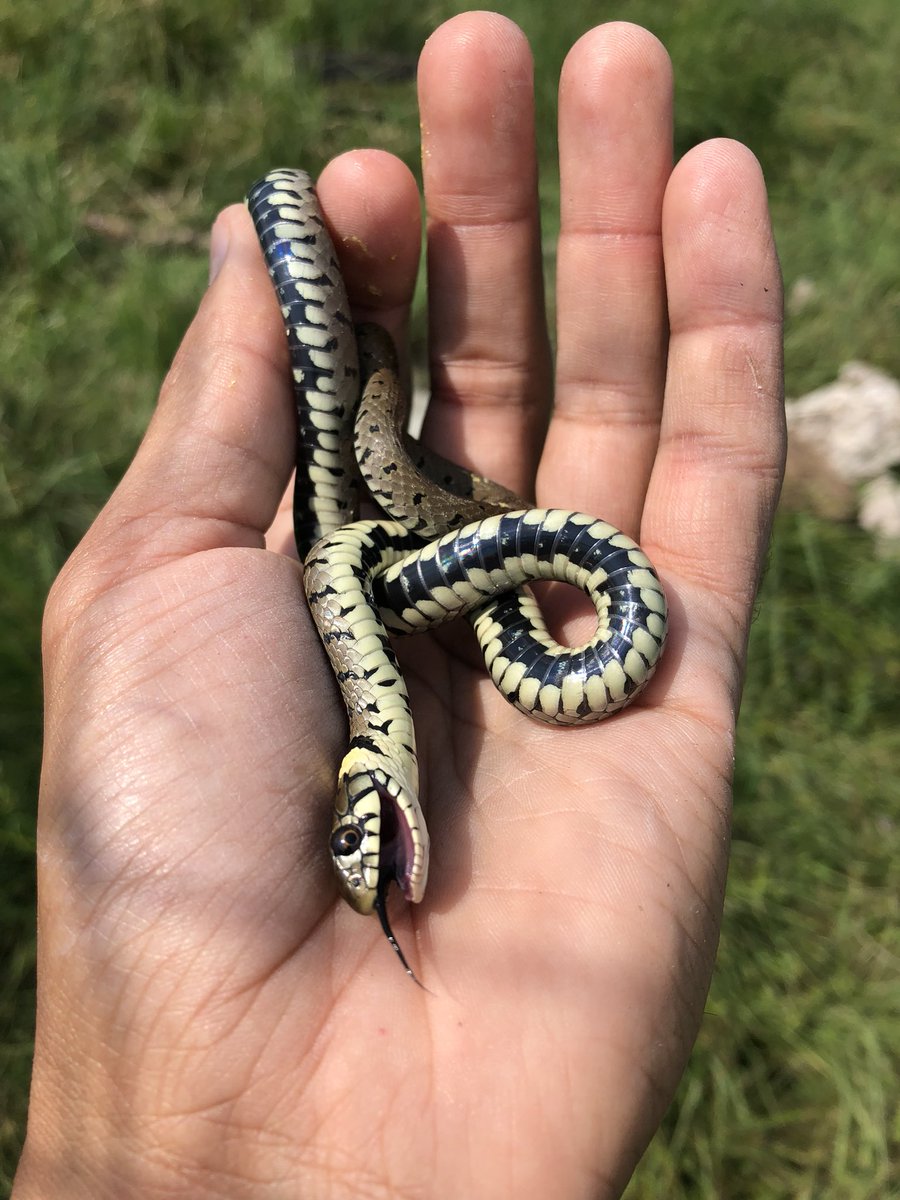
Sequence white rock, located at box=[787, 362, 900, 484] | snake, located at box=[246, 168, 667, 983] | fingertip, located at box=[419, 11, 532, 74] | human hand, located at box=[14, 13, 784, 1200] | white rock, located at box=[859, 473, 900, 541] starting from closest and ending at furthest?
human hand, located at box=[14, 13, 784, 1200] → snake, located at box=[246, 168, 667, 983] → fingertip, located at box=[419, 11, 532, 74] → white rock, located at box=[859, 473, 900, 541] → white rock, located at box=[787, 362, 900, 484]

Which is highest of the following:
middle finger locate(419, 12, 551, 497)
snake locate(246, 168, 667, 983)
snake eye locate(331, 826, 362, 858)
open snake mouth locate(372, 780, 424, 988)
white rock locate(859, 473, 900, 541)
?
middle finger locate(419, 12, 551, 497)

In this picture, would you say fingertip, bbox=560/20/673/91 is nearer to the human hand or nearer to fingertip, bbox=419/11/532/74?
the human hand

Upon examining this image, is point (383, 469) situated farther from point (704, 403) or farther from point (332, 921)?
point (332, 921)

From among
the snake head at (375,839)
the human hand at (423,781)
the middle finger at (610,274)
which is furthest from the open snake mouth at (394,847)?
the middle finger at (610,274)

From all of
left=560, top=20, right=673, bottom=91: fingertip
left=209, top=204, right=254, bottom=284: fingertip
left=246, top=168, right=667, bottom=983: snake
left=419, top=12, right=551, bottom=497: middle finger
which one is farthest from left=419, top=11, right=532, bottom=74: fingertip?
left=209, top=204, right=254, bottom=284: fingertip

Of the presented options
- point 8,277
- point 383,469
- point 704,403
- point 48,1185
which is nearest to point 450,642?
point 383,469

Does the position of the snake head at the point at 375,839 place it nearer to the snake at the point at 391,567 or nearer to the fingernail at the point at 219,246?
the snake at the point at 391,567
